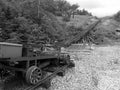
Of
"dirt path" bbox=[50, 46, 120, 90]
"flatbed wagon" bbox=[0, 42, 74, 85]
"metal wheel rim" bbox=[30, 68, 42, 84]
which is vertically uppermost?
"flatbed wagon" bbox=[0, 42, 74, 85]

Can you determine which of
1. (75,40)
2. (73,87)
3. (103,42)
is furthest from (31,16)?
(103,42)

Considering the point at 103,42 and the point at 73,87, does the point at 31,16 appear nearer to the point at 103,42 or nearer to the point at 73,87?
the point at 73,87

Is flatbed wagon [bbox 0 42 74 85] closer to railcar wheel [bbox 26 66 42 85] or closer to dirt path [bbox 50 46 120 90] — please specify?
railcar wheel [bbox 26 66 42 85]

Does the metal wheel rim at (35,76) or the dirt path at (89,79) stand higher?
the metal wheel rim at (35,76)

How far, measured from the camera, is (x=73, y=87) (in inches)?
231

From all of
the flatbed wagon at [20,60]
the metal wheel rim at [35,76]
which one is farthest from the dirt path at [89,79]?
the flatbed wagon at [20,60]

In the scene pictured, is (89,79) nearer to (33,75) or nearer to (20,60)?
(33,75)

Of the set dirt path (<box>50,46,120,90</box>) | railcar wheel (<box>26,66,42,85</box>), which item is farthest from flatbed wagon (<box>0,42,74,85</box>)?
dirt path (<box>50,46,120,90</box>)

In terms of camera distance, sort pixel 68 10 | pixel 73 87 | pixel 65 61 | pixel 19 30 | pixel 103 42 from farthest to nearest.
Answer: pixel 68 10 < pixel 103 42 < pixel 19 30 < pixel 65 61 < pixel 73 87

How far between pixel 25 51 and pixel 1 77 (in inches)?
84.9

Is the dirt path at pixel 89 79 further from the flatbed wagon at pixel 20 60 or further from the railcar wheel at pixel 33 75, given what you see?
the flatbed wagon at pixel 20 60

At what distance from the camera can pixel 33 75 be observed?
16.0 feet

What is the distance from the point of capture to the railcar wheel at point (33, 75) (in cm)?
464

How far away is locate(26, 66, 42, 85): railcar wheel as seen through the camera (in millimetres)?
4642
